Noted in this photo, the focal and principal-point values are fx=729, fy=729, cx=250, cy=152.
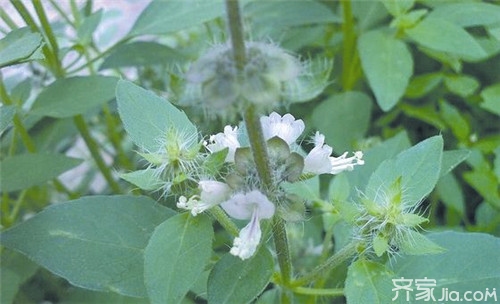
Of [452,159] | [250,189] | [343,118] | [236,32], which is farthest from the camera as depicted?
[343,118]

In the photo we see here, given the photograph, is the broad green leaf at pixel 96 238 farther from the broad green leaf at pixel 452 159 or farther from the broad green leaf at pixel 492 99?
the broad green leaf at pixel 492 99

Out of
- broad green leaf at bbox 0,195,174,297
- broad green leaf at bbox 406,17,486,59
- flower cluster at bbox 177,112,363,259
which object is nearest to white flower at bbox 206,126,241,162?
flower cluster at bbox 177,112,363,259

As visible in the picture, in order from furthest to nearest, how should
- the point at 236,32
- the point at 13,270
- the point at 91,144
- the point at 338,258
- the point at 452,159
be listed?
the point at 91,144 → the point at 13,270 → the point at 452,159 → the point at 338,258 → the point at 236,32

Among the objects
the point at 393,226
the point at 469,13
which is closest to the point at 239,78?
the point at 393,226

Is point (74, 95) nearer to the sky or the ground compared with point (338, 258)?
nearer to the sky

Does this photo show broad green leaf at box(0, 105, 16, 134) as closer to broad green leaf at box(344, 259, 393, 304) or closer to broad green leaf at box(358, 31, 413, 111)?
broad green leaf at box(344, 259, 393, 304)

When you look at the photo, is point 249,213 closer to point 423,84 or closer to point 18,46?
point 18,46
